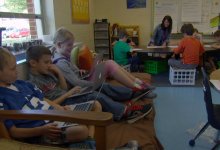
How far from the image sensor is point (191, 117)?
267cm

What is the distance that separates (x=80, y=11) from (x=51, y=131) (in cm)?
336

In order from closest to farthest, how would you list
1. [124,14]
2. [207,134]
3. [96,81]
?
[96,81], [207,134], [124,14]

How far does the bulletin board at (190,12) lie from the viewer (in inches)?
209

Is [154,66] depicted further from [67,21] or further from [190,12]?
[67,21]

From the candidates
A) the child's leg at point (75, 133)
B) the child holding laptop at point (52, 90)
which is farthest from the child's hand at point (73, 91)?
the child's leg at point (75, 133)

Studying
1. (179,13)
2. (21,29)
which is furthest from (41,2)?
(179,13)

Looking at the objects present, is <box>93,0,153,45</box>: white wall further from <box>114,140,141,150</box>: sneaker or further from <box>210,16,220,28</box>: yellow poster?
<box>114,140,141,150</box>: sneaker

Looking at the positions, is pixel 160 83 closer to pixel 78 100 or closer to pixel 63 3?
pixel 63 3

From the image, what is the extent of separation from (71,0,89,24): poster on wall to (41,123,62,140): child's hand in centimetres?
282

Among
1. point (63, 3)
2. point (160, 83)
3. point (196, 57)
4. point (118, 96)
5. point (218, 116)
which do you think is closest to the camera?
point (218, 116)

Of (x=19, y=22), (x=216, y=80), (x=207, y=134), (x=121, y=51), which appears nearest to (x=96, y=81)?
(x=216, y=80)

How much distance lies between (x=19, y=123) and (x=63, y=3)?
2.56 metres

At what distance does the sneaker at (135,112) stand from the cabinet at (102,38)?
11.3 feet

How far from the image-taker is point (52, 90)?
73.5 inches
